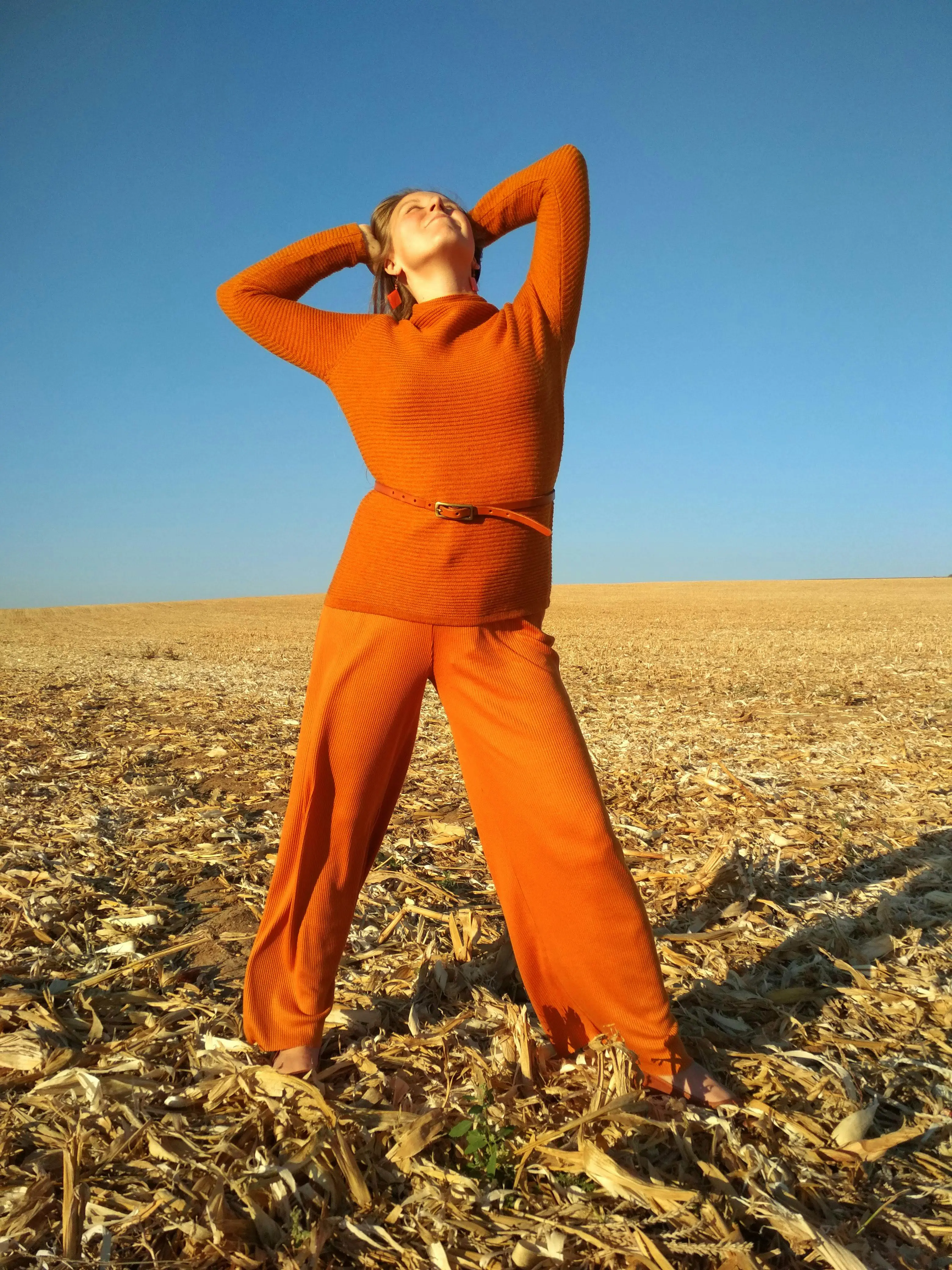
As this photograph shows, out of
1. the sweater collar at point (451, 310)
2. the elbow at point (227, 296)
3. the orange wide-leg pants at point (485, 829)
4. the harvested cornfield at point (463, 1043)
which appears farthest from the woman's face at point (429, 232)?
the harvested cornfield at point (463, 1043)

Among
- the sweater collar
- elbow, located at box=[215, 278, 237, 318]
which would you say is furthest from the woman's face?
elbow, located at box=[215, 278, 237, 318]

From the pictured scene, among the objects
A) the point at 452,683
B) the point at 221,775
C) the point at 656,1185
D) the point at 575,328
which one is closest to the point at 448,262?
the point at 575,328

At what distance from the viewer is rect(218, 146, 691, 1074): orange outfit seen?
193cm

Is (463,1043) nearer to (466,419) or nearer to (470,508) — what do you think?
(470,508)

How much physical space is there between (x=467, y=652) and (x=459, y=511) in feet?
1.13

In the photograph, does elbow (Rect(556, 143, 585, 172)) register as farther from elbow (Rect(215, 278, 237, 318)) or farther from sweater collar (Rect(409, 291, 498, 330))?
elbow (Rect(215, 278, 237, 318))

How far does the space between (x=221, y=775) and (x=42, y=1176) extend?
146 inches

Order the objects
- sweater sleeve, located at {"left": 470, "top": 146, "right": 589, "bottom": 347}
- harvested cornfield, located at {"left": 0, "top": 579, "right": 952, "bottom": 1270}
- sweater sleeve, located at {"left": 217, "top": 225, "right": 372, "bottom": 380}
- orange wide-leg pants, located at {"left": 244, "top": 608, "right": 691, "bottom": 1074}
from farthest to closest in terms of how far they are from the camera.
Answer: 1. sweater sleeve, located at {"left": 217, "top": 225, "right": 372, "bottom": 380}
2. sweater sleeve, located at {"left": 470, "top": 146, "right": 589, "bottom": 347}
3. orange wide-leg pants, located at {"left": 244, "top": 608, "right": 691, "bottom": 1074}
4. harvested cornfield, located at {"left": 0, "top": 579, "right": 952, "bottom": 1270}

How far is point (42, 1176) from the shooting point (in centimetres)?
177

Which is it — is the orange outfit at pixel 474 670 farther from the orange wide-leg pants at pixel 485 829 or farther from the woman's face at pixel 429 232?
the woman's face at pixel 429 232

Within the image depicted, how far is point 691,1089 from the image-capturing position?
6.47ft

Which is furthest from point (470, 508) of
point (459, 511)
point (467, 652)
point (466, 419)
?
point (467, 652)

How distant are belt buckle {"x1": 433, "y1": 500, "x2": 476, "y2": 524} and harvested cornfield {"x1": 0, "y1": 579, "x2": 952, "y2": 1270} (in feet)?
4.40

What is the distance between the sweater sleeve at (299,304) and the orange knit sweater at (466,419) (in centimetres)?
1
